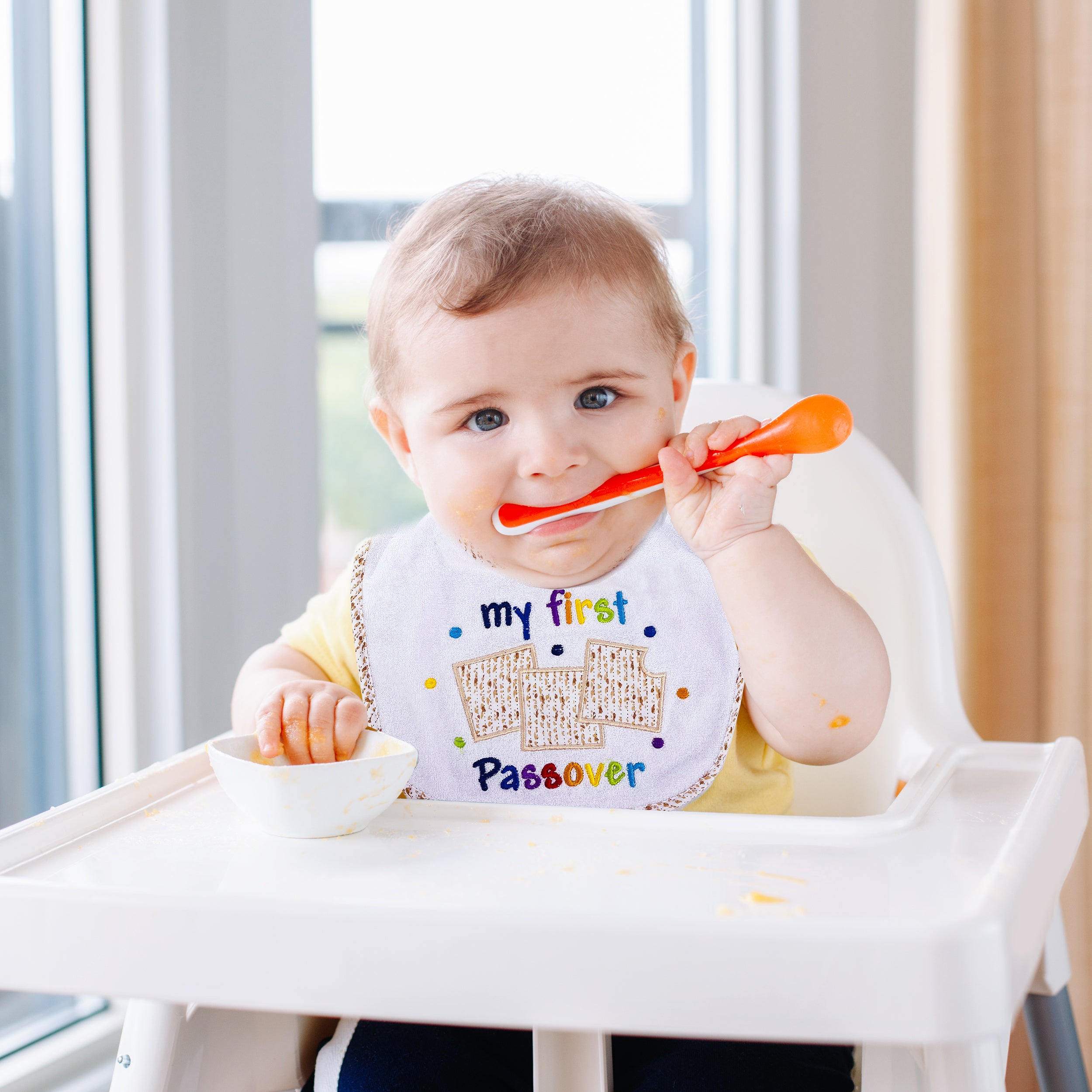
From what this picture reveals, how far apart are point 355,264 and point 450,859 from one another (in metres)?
1.06

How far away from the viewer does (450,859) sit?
0.51m

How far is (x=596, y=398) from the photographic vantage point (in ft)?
2.47

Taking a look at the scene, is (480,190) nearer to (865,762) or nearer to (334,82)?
(865,762)

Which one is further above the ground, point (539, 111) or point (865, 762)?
point (539, 111)

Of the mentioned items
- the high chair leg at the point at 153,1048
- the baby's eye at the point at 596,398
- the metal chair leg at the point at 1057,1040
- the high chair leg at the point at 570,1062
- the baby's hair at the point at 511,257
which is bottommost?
Answer: the metal chair leg at the point at 1057,1040

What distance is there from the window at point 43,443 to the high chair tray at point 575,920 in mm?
720

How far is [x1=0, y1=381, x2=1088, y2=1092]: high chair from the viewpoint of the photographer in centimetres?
40

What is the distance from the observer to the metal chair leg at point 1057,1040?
0.79m

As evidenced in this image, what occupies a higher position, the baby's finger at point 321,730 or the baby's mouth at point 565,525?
the baby's mouth at point 565,525

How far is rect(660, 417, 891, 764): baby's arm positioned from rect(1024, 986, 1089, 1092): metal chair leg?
0.26 meters

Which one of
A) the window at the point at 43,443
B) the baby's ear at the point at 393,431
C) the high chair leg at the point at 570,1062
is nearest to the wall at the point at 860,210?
the baby's ear at the point at 393,431

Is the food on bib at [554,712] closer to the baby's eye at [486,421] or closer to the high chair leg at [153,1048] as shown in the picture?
the baby's eye at [486,421]

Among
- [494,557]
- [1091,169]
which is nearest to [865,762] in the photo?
[494,557]

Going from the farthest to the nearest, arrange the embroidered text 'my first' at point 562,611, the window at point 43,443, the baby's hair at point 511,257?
the window at point 43,443 → the embroidered text 'my first' at point 562,611 → the baby's hair at point 511,257
